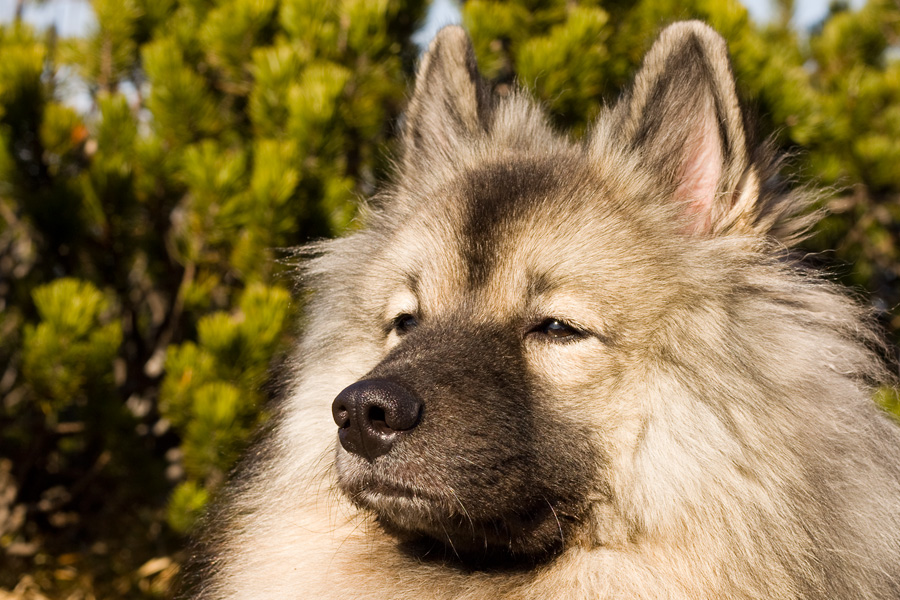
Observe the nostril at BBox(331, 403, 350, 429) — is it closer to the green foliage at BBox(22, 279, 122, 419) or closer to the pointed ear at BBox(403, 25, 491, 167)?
the pointed ear at BBox(403, 25, 491, 167)

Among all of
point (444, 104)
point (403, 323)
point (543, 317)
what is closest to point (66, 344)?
point (403, 323)

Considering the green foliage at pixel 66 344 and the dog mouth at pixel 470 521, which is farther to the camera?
the green foliage at pixel 66 344

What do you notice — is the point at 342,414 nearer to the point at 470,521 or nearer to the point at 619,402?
the point at 470,521

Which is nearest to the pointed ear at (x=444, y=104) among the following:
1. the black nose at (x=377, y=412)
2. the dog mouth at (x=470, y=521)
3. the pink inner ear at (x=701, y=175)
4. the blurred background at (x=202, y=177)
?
the blurred background at (x=202, y=177)

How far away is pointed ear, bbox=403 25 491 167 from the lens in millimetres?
3123

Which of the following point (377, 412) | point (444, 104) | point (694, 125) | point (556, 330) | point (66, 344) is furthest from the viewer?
point (66, 344)

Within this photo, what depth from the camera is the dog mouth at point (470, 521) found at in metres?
2.09

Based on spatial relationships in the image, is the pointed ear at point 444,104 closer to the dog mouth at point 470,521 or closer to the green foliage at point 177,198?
the green foliage at point 177,198

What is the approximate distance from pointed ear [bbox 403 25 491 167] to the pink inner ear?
95cm

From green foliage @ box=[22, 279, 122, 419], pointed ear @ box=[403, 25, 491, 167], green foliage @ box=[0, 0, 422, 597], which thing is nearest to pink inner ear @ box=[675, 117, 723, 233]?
pointed ear @ box=[403, 25, 491, 167]

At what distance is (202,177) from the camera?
12.7 feet

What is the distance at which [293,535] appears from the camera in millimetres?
2785

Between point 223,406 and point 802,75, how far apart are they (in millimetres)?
3655

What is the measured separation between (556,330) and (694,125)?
2.66 ft
